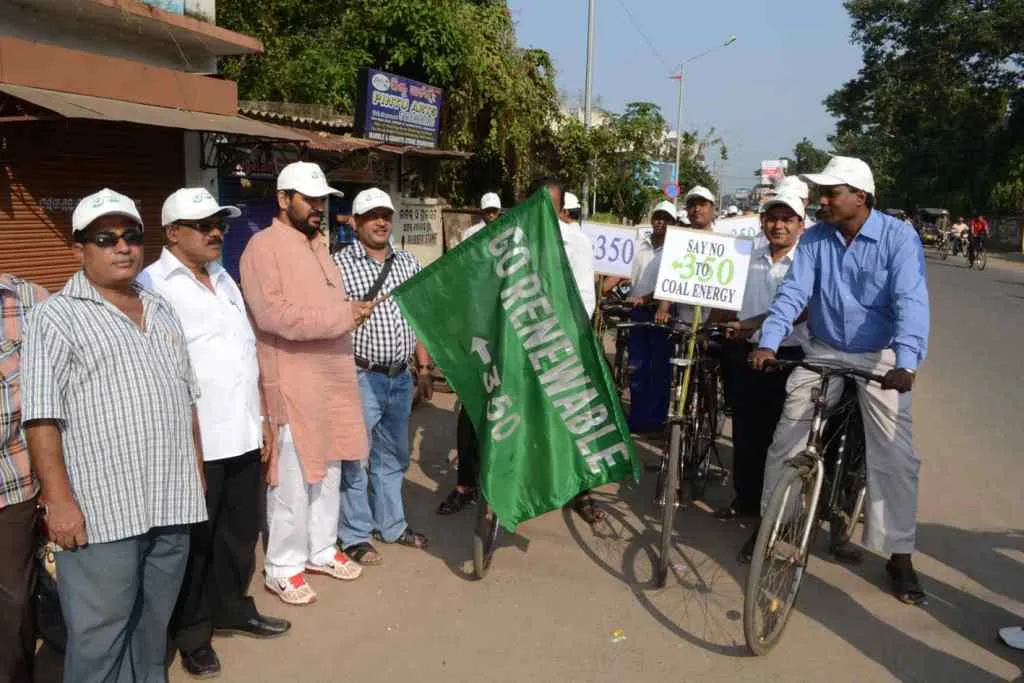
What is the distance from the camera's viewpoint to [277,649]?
3477 mm

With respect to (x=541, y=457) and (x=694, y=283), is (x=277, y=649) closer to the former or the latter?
(x=541, y=457)

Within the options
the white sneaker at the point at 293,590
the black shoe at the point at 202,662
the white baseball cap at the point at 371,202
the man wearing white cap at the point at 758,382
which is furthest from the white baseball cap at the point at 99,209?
the man wearing white cap at the point at 758,382

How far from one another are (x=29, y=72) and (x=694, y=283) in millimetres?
5992

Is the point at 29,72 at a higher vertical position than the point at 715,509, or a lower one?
higher

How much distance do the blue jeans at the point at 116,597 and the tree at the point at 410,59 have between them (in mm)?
11964

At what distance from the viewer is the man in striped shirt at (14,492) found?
2643mm

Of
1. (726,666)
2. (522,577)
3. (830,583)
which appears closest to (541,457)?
(522,577)

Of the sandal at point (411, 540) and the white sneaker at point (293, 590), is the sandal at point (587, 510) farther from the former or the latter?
the white sneaker at point (293, 590)

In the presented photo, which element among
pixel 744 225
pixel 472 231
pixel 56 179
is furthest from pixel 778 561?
pixel 56 179

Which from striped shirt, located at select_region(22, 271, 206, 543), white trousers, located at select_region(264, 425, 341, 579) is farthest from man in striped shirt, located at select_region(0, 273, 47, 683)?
white trousers, located at select_region(264, 425, 341, 579)

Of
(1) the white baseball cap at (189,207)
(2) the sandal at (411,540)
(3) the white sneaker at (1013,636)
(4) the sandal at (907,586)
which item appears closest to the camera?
(1) the white baseball cap at (189,207)

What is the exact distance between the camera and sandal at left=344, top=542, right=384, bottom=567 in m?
4.29

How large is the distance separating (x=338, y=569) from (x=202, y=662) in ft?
3.05

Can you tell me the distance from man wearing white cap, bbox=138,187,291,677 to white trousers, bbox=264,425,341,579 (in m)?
0.23
